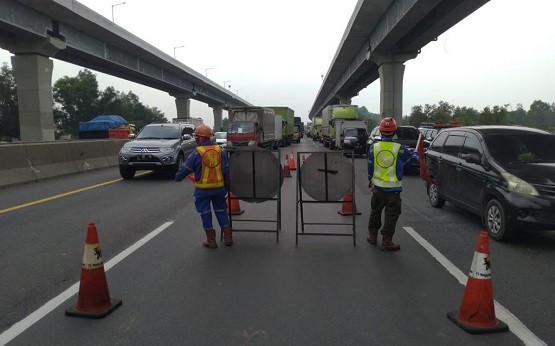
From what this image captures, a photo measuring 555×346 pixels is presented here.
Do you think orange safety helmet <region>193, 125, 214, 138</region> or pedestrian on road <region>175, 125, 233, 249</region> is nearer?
pedestrian on road <region>175, 125, 233, 249</region>

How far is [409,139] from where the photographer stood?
18.8m

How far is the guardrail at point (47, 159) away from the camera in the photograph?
13.2 metres

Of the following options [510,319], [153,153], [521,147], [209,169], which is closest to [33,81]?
[153,153]

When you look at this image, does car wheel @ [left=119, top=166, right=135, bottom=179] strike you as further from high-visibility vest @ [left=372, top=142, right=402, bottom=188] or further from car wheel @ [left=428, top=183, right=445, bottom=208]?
high-visibility vest @ [left=372, top=142, right=402, bottom=188]

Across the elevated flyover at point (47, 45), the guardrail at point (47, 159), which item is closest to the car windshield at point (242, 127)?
the guardrail at point (47, 159)

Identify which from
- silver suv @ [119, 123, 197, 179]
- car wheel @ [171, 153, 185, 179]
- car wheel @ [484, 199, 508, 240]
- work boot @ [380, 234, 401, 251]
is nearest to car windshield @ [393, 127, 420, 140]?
silver suv @ [119, 123, 197, 179]

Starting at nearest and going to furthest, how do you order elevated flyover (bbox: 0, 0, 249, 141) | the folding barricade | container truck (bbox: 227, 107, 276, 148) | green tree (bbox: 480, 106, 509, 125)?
1. the folding barricade
2. elevated flyover (bbox: 0, 0, 249, 141)
3. container truck (bbox: 227, 107, 276, 148)
4. green tree (bbox: 480, 106, 509, 125)

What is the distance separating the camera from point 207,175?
6406 mm

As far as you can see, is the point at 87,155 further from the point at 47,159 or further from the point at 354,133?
the point at 354,133

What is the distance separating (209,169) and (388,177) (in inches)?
99.8

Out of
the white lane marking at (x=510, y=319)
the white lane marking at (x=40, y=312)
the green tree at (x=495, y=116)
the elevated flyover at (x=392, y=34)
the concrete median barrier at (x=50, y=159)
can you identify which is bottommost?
the white lane marking at (x=510, y=319)

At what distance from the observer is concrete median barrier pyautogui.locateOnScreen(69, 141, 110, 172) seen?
1714cm

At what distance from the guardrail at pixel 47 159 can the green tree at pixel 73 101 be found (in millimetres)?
82465

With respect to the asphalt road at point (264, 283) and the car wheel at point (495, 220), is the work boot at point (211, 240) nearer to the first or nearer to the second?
the asphalt road at point (264, 283)
